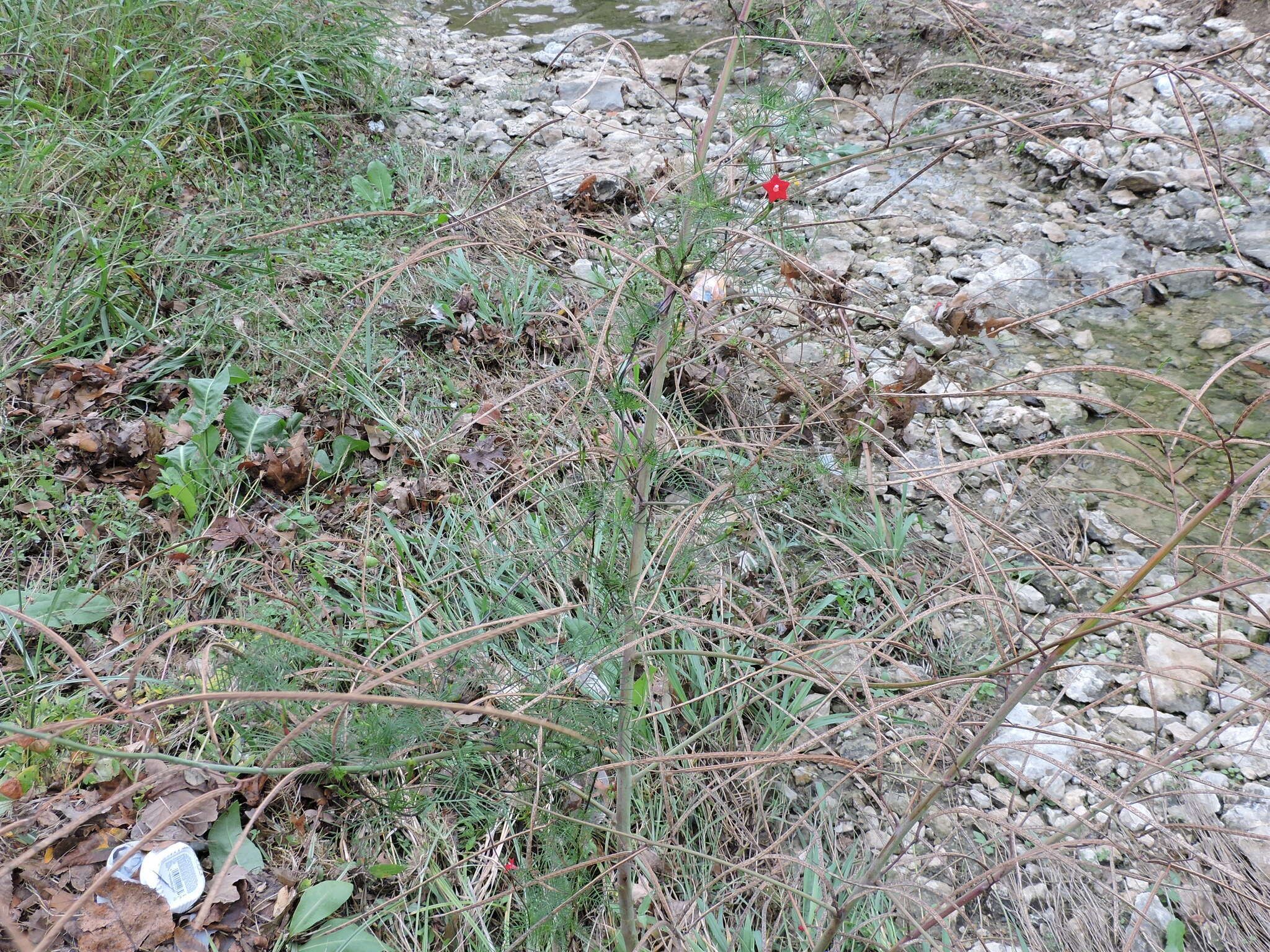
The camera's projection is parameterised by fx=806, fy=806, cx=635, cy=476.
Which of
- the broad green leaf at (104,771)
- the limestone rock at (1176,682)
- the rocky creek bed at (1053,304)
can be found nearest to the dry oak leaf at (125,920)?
the broad green leaf at (104,771)

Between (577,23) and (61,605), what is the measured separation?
4716 millimetres

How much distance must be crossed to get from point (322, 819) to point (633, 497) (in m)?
1.08

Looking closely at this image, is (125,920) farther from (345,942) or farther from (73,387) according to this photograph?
(73,387)

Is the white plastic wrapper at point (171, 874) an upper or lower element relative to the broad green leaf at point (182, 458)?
lower

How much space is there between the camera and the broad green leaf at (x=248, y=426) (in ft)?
7.82

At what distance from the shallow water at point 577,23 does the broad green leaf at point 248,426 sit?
140 inches

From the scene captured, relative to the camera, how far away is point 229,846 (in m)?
1.63

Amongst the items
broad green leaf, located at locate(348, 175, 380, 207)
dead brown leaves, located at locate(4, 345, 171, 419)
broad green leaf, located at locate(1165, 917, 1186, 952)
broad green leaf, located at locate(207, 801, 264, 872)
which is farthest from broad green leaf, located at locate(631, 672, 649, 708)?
broad green leaf, located at locate(348, 175, 380, 207)

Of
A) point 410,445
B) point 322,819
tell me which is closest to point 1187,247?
point 410,445

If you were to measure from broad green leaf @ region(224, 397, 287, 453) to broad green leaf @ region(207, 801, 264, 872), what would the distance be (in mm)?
1096

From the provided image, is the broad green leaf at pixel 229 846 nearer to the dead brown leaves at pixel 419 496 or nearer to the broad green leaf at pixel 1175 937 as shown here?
the dead brown leaves at pixel 419 496

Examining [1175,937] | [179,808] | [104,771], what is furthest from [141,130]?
[1175,937]

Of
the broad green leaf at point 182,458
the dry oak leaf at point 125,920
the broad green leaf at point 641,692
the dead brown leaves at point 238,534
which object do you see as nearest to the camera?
the dry oak leaf at point 125,920

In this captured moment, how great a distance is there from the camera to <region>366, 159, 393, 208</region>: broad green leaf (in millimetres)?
3285
